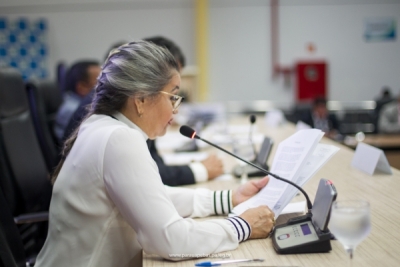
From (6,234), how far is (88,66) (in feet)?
9.64

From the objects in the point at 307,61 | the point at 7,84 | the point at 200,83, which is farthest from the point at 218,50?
the point at 7,84

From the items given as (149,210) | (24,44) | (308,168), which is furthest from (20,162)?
(24,44)

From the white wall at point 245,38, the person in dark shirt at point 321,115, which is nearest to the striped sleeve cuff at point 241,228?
the person in dark shirt at point 321,115

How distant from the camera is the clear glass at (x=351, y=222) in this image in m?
0.95

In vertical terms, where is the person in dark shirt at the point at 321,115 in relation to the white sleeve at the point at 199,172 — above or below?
below

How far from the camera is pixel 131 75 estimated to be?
A: 1346mm

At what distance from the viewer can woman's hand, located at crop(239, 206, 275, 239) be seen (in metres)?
1.26

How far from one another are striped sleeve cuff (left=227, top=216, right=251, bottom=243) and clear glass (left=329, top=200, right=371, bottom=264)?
0.30 metres

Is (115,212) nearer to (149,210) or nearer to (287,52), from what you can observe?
(149,210)

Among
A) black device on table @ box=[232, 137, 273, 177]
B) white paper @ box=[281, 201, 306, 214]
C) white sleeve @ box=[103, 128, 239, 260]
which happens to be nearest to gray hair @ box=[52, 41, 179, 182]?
white sleeve @ box=[103, 128, 239, 260]

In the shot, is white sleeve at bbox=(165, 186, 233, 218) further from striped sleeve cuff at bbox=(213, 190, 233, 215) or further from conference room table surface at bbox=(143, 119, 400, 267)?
conference room table surface at bbox=(143, 119, 400, 267)

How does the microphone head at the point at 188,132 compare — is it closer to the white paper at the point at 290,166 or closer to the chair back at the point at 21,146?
the white paper at the point at 290,166

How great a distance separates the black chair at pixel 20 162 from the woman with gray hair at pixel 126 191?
1.86 feet

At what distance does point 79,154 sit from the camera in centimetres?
131
